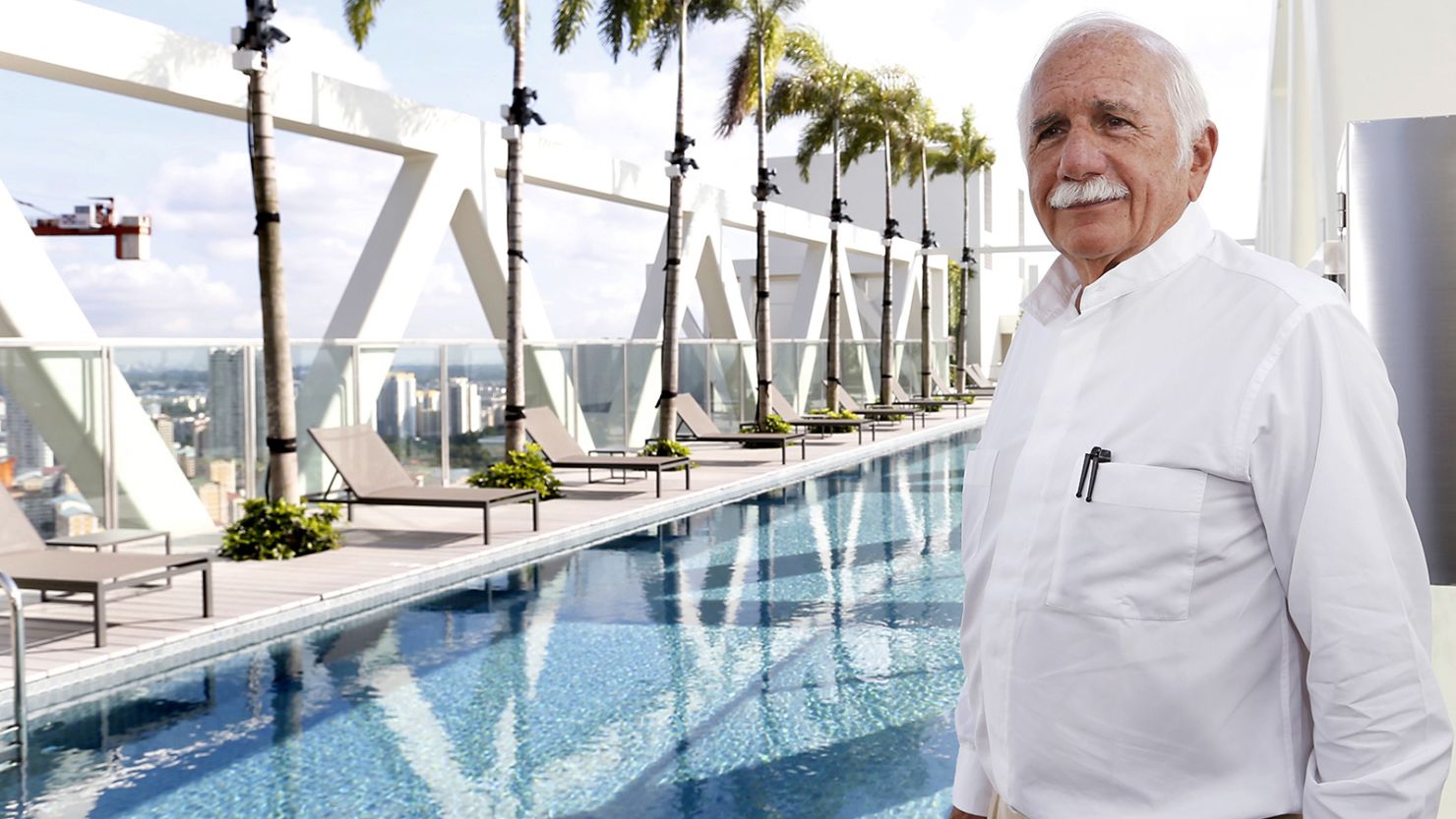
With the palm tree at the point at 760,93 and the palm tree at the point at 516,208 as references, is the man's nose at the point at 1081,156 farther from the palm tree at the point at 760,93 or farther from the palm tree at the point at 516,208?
the palm tree at the point at 760,93

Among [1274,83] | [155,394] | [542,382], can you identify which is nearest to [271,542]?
[155,394]

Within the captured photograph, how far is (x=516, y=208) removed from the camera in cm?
1388

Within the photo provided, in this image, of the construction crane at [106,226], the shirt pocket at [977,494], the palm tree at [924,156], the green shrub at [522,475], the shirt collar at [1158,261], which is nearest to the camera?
the shirt collar at [1158,261]

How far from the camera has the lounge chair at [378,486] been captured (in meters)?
10.1

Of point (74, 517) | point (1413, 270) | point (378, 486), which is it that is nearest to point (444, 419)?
point (378, 486)

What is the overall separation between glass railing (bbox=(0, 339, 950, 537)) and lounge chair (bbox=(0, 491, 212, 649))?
1.69 meters

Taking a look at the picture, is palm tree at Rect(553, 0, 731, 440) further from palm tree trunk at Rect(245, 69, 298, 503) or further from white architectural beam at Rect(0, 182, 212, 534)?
white architectural beam at Rect(0, 182, 212, 534)

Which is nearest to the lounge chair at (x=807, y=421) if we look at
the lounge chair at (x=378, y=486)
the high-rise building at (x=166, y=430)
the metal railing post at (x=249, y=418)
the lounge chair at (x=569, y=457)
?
the lounge chair at (x=569, y=457)

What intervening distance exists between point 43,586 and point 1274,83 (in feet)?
37.7

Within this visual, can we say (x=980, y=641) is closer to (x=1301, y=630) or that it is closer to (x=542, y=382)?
(x=1301, y=630)

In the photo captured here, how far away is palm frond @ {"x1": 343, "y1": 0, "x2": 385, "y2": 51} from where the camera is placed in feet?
40.5

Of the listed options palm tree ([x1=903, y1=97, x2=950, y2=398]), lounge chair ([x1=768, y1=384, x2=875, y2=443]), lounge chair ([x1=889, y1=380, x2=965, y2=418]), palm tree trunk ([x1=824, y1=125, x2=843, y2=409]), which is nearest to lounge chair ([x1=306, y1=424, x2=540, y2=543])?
lounge chair ([x1=768, y1=384, x2=875, y2=443])

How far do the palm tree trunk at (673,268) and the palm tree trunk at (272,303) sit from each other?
7602 mm

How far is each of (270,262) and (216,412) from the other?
169 cm
